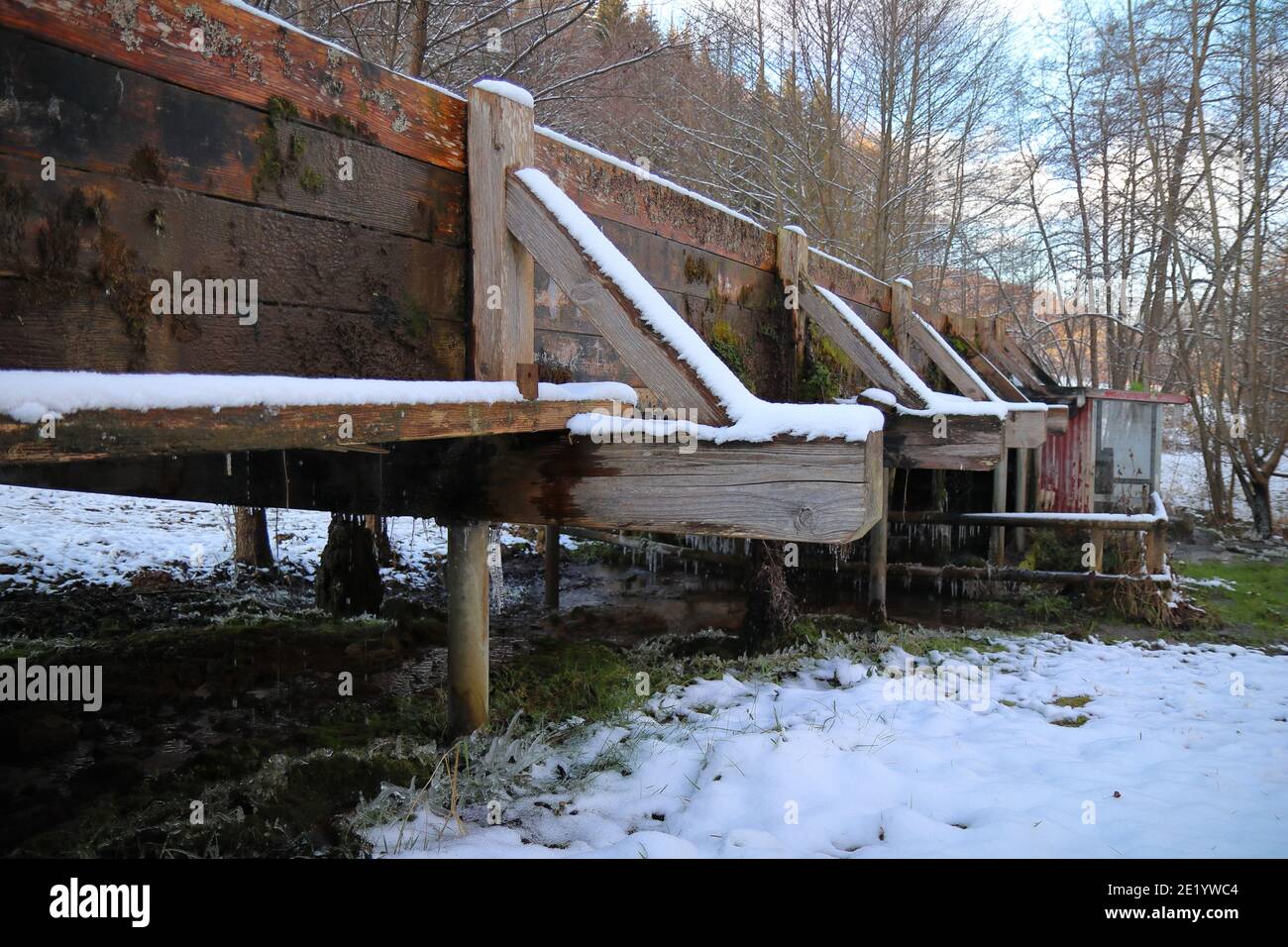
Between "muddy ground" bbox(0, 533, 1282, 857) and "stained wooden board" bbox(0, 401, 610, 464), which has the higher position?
"stained wooden board" bbox(0, 401, 610, 464)

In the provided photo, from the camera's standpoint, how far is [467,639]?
4004mm

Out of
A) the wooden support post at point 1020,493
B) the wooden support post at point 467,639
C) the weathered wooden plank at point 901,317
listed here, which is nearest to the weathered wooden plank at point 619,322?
the wooden support post at point 467,639

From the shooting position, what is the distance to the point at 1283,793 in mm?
3527

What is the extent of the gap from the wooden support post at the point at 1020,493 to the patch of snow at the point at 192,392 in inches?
420

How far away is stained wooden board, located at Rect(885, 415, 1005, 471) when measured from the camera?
520cm

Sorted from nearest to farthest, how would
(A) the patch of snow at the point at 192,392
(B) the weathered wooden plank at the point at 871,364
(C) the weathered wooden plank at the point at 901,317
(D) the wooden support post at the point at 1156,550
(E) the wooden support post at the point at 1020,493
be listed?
(A) the patch of snow at the point at 192,392, (B) the weathered wooden plank at the point at 871,364, (C) the weathered wooden plank at the point at 901,317, (D) the wooden support post at the point at 1156,550, (E) the wooden support post at the point at 1020,493

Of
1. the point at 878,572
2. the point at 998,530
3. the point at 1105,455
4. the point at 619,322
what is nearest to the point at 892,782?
the point at 619,322

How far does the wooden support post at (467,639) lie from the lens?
398cm

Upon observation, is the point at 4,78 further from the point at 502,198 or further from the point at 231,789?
the point at 231,789

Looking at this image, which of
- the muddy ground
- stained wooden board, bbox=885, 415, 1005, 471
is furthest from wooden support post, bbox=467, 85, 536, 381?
stained wooden board, bbox=885, 415, 1005, 471

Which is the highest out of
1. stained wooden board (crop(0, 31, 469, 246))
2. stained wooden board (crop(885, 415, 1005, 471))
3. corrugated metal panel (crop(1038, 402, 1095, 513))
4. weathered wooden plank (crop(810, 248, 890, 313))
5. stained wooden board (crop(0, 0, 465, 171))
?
weathered wooden plank (crop(810, 248, 890, 313))

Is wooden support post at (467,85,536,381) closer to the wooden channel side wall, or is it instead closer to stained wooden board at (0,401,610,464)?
the wooden channel side wall

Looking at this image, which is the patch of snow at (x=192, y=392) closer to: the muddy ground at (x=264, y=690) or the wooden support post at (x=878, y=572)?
the muddy ground at (x=264, y=690)

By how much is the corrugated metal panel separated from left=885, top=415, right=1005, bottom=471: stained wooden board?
25.8 ft
